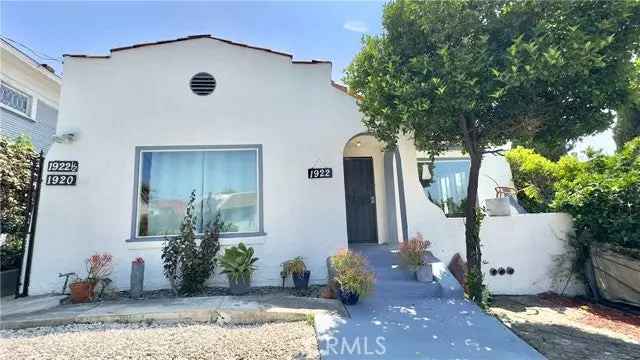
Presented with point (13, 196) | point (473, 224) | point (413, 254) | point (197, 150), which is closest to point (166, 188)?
point (197, 150)

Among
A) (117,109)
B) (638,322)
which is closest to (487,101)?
(638,322)

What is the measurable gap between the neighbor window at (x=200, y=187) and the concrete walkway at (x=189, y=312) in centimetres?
203

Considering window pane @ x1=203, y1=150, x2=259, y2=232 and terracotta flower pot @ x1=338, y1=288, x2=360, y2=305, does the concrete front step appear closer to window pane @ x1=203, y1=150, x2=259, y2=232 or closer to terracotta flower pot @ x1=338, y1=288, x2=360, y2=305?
terracotta flower pot @ x1=338, y1=288, x2=360, y2=305

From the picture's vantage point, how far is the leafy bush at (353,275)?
5961mm

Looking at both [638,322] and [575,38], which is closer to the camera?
[575,38]

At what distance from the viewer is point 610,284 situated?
7.55 metres

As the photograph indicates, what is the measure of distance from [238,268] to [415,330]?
3.86m

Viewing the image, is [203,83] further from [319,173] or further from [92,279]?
[92,279]

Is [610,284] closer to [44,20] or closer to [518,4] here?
[518,4]

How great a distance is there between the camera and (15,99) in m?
10.5

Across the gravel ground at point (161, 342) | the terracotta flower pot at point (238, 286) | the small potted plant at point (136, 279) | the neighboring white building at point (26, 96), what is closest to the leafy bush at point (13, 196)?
the neighboring white building at point (26, 96)

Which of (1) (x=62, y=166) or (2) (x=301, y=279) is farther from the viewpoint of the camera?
(1) (x=62, y=166)

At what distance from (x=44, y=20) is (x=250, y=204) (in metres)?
7.51

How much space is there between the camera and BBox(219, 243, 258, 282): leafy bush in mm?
7113
